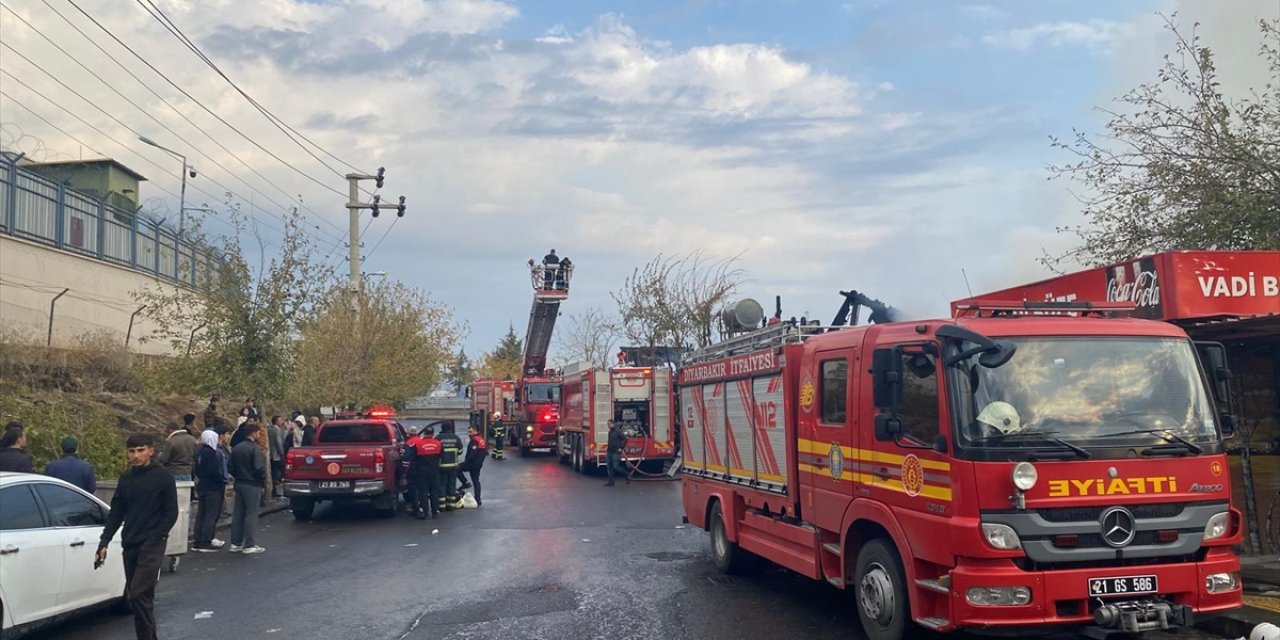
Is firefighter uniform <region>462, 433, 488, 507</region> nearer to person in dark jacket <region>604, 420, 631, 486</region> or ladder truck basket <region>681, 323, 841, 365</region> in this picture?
person in dark jacket <region>604, 420, 631, 486</region>

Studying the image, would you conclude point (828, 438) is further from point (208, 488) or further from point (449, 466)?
point (449, 466)

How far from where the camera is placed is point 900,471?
24.8 ft

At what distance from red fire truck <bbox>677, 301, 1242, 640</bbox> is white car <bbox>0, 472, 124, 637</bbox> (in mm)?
6433

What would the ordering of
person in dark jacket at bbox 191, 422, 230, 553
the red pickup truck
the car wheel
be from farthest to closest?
the car wheel < the red pickup truck < person in dark jacket at bbox 191, 422, 230, 553

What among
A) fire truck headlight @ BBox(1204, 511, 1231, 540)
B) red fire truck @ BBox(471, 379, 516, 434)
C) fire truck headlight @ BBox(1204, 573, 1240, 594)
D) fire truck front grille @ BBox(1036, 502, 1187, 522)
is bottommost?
fire truck headlight @ BBox(1204, 573, 1240, 594)

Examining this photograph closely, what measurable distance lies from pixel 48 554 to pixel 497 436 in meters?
29.6

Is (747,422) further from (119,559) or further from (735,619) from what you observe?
(119,559)

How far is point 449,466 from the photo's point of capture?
18.7 meters

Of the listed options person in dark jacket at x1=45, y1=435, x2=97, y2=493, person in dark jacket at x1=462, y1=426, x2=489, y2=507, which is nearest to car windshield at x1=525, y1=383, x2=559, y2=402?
person in dark jacket at x1=462, y1=426, x2=489, y2=507

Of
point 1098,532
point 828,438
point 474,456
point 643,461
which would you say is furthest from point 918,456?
point 643,461

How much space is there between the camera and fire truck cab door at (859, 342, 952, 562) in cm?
700

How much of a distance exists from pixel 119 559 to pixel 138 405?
51.0ft

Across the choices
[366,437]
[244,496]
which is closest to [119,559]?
[244,496]

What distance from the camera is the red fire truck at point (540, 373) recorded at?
33.8m
